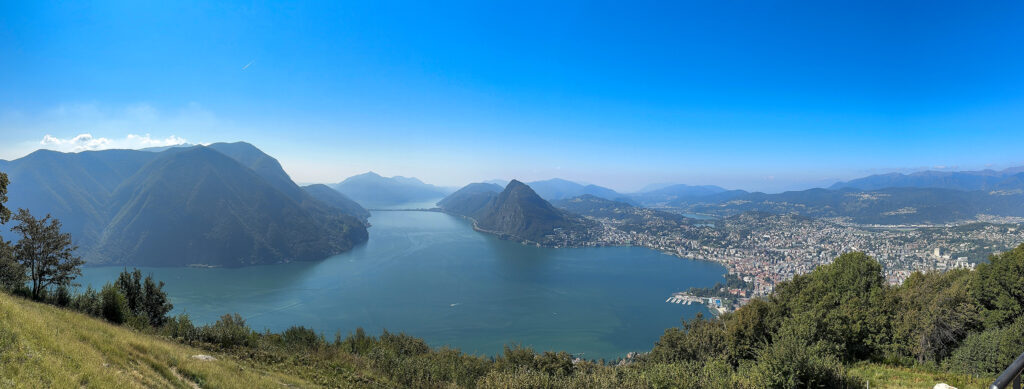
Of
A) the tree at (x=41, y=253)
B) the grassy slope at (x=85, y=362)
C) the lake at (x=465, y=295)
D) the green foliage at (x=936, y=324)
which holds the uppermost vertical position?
the tree at (x=41, y=253)

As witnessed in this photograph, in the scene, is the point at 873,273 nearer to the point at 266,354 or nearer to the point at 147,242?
the point at 266,354

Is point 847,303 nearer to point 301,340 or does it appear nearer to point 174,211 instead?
point 301,340

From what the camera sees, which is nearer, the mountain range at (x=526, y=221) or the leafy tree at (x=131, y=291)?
the leafy tree at (x=131, y=291)

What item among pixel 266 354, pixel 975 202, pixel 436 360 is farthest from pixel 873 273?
pixel 975 202

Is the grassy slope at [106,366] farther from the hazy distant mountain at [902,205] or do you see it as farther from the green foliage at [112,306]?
the hazy distant mountain at [902,205]

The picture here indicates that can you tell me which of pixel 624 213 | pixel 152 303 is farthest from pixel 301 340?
pixel 624 213

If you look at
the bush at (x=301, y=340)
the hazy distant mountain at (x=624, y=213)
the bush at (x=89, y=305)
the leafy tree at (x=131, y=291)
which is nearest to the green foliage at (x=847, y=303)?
the bush at (x=301, y=340)
